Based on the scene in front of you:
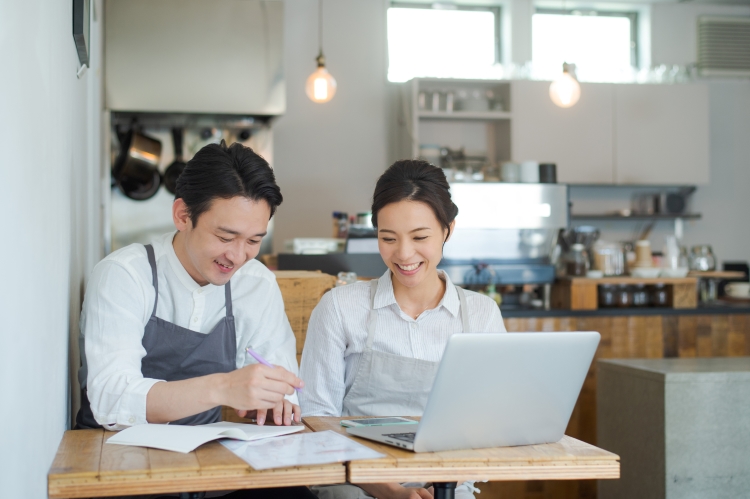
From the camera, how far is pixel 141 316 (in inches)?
61.9

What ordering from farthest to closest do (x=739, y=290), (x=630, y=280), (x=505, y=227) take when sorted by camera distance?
(x=739, y=290) < (x=505, y=227) < (x=630, y=280)

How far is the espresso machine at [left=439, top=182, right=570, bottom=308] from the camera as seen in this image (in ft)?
15.5

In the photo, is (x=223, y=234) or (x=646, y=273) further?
(x=646, y=273)

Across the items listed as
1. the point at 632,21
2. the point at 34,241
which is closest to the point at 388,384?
the point at 34,241

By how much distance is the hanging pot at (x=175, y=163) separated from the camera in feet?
15.2

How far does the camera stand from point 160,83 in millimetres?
4363

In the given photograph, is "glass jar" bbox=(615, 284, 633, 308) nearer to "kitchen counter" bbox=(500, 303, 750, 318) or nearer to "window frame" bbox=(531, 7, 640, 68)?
"kitchen counter" bbox=(500, 303, 750, 318)

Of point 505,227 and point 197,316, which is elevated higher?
point 505,227

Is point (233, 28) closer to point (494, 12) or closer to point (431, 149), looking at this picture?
point (431, 149)

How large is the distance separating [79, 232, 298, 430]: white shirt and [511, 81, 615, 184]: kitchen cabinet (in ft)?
12.0

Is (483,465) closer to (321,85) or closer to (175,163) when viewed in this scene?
(321,85)

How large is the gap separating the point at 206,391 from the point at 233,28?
11.4ft

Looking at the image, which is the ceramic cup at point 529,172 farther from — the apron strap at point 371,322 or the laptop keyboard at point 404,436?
the laptop keyboard at point 404,436

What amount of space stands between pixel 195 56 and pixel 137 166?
75 centimetres
